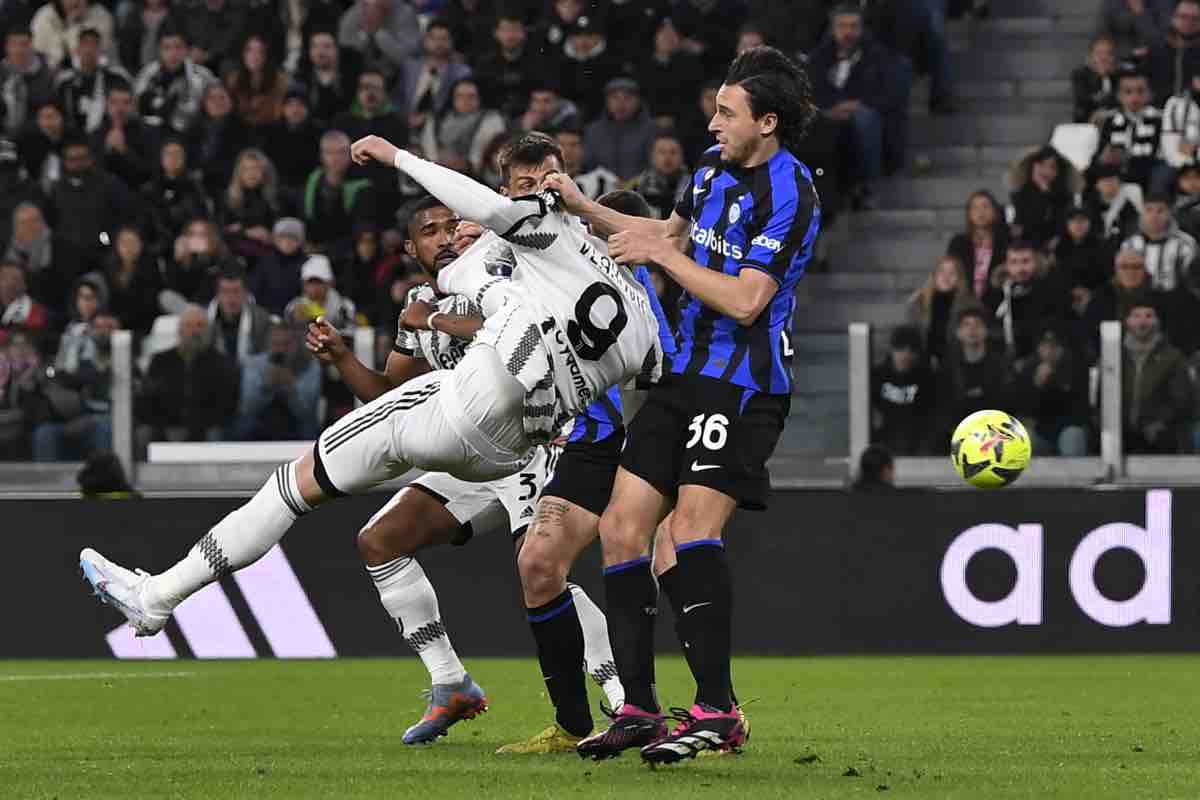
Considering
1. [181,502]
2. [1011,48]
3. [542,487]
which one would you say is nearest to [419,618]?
[542,487]

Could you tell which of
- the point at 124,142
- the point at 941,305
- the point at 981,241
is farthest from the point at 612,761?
the point at 124,142

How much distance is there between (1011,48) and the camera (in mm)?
18906

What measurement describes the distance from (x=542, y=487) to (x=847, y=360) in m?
5.16

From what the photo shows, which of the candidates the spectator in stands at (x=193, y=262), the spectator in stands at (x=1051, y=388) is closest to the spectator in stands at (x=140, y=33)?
the spectator in stands at (x=193, y=262)

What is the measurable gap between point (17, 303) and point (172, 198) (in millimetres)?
1985

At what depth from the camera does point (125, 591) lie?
702 cm

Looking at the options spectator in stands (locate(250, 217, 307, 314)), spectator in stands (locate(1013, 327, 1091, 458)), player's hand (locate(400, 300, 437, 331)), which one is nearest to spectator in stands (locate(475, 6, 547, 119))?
spectator in stands (locate(250, 217, 307, 314))

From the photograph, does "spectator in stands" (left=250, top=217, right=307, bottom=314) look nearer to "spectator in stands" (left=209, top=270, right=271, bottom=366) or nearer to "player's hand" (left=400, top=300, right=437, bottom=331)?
"spectator in stands" (left=209, top=270, right=271, bottom=366)

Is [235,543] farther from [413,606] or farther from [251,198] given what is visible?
[251,198]

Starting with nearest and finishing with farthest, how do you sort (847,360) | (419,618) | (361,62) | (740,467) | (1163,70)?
1. (740,467)
2. (419,618)
3. (847,360)
4. (1163,70)
5. (361,62)

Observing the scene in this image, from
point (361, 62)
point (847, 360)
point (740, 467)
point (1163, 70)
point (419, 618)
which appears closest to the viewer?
point (740, 467)

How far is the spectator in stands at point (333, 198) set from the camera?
1700 cm

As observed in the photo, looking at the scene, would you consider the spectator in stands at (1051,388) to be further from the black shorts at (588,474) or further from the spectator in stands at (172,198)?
the spectator in stands at (172,198)

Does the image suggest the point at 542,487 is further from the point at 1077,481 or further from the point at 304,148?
the point at 304,148
